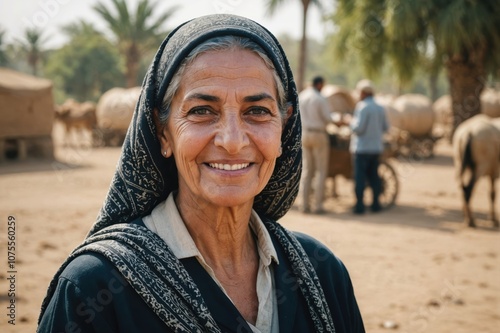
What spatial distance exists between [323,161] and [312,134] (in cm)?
50

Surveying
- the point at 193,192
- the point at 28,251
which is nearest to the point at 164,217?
the point at 193,192

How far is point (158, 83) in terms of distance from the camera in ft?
5.41

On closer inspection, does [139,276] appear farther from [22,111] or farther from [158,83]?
[22,111]

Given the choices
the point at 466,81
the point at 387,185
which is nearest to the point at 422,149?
the point at 466,81

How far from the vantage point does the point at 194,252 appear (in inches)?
62.8

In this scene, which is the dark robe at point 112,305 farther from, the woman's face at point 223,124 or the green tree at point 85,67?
the green tree at point 85,67

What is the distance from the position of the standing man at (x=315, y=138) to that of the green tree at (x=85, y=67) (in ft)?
108

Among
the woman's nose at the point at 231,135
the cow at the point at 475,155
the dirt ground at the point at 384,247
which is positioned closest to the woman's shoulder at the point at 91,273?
the woman's nose at the point at 231,135

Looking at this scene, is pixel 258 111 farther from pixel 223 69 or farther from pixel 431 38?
pixel 431 38

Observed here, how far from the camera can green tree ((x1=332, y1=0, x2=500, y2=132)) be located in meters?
13.2

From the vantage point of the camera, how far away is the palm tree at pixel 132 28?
27469 millimetres

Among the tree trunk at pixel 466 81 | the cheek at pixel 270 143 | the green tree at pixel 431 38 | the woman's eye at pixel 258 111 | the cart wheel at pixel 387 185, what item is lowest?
the cart wheel at pixel 387 185

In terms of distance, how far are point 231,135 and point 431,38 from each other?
14.6 metres

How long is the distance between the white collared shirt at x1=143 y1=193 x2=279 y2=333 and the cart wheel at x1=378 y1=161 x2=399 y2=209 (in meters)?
7.87
